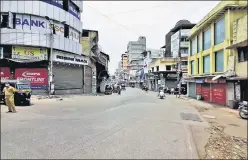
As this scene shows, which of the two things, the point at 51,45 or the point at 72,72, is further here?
the point at 72,72

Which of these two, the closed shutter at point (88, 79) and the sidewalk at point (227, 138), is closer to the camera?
the sidewalk at point (227, 138)

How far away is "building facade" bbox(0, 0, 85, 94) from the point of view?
3.78 m

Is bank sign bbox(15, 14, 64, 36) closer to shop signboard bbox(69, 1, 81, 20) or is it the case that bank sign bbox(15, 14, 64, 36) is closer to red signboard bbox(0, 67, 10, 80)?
red signboard bbox(0, 67, 10, 80)

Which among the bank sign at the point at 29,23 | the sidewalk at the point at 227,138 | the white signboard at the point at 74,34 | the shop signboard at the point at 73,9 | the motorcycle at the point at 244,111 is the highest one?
the shop signboard at the point at 73,9

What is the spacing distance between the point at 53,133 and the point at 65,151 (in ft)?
2.24

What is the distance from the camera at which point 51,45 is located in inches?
283

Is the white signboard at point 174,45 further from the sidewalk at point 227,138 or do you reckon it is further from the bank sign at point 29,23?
the sidewalk at point 227,138

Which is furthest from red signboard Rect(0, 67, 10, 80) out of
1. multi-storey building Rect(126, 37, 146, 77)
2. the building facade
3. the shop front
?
multi-storey building Rect(126, 37, 146, 77)

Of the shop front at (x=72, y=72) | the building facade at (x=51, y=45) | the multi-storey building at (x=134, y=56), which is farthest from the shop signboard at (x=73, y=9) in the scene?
the multi-storey building at (x=134, y=56)

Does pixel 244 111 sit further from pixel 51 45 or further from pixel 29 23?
pixel 51 45

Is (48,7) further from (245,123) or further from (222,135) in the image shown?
(245,123)

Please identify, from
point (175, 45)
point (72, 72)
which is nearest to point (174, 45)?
point (175, 45)

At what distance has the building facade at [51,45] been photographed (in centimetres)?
378

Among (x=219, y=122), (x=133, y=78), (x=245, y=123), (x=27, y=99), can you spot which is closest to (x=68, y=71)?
(x=27, y=99)
